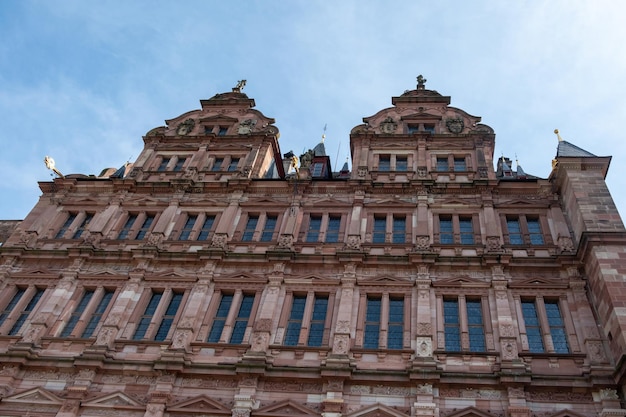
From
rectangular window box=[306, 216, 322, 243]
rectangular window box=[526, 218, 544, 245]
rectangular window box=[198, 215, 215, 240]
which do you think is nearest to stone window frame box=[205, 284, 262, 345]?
rectangular window box=[198, 215, 215, 240]

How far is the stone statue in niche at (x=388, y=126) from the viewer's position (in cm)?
2900

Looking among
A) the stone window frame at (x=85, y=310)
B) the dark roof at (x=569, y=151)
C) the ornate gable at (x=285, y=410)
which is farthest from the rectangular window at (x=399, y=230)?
the stone window frame at (x=85, y=310)

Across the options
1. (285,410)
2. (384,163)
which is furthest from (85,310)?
(384,163)

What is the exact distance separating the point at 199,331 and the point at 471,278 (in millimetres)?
10350

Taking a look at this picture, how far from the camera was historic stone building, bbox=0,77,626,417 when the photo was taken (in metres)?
18.1

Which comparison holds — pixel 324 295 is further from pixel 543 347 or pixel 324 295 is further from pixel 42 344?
pixel 42 344

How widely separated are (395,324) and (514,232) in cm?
710

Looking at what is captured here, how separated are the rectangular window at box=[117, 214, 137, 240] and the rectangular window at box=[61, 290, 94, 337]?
323 centimetres

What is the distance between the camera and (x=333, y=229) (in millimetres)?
24578

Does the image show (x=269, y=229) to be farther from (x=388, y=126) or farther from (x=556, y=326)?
(x=556, y=326)

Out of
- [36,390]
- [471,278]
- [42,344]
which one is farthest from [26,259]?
[471,278]

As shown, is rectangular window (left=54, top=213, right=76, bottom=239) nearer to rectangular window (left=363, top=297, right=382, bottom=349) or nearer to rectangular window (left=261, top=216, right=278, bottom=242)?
rectangular window (left=261, top=216, right=278, bottom=242)

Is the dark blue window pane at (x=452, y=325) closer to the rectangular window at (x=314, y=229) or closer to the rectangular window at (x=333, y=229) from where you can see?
the rectangular window at (x=333, y=229)

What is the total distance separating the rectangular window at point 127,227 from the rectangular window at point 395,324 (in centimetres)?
1238
